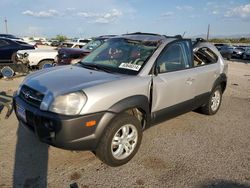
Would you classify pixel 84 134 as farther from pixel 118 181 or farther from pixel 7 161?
pixel 7 161

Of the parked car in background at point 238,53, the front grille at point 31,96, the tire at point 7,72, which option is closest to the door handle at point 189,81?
the front grille at point 31,96

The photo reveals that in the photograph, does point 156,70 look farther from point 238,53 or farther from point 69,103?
point 238,53

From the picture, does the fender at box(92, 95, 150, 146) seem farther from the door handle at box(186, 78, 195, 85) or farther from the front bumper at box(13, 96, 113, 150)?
the door handle at box(186, 78, 195, 85)

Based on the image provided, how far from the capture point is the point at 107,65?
437cm

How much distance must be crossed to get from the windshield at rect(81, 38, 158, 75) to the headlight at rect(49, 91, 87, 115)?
3.36 feet

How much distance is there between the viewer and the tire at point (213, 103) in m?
5.79

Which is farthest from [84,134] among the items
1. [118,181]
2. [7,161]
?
[7,161]

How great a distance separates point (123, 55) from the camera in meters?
4.47

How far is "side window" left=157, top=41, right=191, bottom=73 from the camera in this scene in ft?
14.1

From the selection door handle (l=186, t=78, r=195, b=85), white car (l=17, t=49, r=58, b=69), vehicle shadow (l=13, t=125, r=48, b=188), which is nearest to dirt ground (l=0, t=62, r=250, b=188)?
vehicle shadow (l=13, t=125, r=48, b=188)

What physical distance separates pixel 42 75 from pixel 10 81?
6434mm

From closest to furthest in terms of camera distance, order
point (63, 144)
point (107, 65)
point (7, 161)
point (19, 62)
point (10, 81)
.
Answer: point (63, 144) < point (7, 161) < point (107, 65) < point (10, 81) < point (19, 62)

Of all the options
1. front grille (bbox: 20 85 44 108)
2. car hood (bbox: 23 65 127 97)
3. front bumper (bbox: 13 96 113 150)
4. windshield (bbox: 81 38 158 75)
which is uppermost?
windshield (bbox: 81 38 158 75)

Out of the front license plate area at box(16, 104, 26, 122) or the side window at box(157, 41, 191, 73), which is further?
the side window at box(157, 41, 191, 73)
